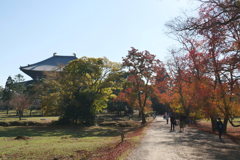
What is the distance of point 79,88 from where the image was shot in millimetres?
30047

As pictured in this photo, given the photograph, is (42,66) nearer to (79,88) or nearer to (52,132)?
(79,88)

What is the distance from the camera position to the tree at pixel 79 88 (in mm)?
29094

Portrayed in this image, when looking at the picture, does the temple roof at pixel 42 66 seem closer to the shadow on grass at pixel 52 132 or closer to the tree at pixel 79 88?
the tree at pixel 79 88

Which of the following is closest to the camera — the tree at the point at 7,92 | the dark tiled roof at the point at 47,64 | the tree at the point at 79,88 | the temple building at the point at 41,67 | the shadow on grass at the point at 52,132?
the shadow on grass at the point at 52,132

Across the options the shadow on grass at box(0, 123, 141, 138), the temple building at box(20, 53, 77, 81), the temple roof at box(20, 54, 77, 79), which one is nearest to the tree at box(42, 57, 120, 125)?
the shadow on grass at box(0, 123, 141, 138)

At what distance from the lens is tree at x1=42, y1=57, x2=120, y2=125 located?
29094 mm

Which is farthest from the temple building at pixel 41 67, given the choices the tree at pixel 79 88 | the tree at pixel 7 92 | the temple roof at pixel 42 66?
the tree at pixel 79 88

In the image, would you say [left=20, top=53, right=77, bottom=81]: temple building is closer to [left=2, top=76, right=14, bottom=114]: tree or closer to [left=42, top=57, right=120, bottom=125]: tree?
[left=2, top=76, right=14, bottom=114]: tree

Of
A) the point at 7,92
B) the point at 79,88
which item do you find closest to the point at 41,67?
the point at 7,92

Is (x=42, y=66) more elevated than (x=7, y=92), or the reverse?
(x=42, y=66)

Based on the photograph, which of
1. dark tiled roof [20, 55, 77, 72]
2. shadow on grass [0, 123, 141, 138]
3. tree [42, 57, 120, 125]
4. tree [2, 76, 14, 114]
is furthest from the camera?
dark tiled roof [20, 55, 77, 72]

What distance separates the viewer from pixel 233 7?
364 inches

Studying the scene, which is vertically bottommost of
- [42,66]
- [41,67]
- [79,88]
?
[79,88]

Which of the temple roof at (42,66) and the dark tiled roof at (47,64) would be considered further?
the dark tiled roof at (47,64)
